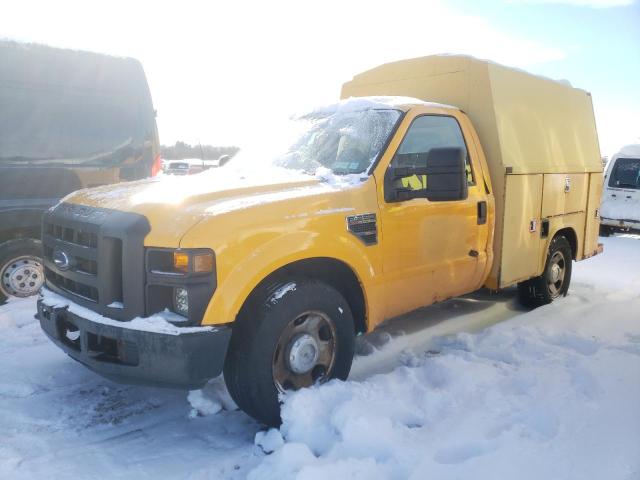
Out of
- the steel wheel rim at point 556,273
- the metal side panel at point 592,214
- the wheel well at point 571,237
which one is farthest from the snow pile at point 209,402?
the metal side panel at point 592,214

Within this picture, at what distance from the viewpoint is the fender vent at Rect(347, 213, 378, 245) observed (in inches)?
135

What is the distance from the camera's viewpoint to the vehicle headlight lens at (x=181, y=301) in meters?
2.79

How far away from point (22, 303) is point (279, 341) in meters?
3.48

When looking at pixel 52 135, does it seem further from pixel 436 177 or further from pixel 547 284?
pixel 547 284

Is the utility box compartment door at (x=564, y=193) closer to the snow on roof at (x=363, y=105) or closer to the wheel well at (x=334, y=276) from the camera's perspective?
the snow on roof at (x=363, y=105)

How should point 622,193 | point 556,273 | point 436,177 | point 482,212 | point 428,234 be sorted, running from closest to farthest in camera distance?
point 436,177 → point 428,234 → point 482,212 → point 556,273 → point 622,193

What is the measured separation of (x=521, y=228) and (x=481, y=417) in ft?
7.96

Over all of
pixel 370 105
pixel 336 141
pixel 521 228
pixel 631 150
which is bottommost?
pixel 521 228

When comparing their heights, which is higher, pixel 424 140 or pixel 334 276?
pixel 424 140

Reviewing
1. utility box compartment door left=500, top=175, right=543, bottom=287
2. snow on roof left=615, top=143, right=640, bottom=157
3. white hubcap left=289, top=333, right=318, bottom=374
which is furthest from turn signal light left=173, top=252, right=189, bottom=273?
snow on roof left=615, top=143, right=640, bottom=157

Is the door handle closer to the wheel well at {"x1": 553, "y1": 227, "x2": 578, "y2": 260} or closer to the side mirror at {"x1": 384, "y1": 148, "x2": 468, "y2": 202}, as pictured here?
the side mirror at {"x1": 384, "y1": 148, "x2": 468, "y2": 202}

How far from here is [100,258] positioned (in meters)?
2.94

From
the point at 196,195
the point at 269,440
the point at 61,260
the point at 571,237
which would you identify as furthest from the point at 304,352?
the point at 571,237

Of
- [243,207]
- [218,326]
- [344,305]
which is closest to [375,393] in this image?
[344,305]
